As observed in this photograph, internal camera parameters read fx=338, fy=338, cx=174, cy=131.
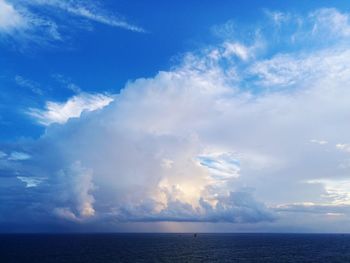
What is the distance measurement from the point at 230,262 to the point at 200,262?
37.8 ft

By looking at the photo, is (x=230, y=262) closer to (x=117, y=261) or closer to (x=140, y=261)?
(x=140, y=261)

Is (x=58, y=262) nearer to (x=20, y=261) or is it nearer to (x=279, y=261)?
(x=20, y=261)

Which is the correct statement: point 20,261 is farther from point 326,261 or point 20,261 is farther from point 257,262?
point 326,261

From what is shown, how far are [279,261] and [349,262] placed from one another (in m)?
26.6

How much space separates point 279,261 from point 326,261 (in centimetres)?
2020

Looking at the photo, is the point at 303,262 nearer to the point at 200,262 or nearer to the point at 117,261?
the point at 200,262

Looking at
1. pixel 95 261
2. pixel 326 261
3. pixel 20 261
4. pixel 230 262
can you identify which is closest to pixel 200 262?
pixel 230 262

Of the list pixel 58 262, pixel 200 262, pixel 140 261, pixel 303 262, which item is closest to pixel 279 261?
pixel 303 262

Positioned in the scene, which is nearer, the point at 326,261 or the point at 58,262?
the point at 58,262

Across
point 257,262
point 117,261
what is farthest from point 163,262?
point 257,262

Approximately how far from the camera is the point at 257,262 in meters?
131

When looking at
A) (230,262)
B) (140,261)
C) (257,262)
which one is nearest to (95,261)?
(140,261)

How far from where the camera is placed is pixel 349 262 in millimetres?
131250

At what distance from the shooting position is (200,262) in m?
129
